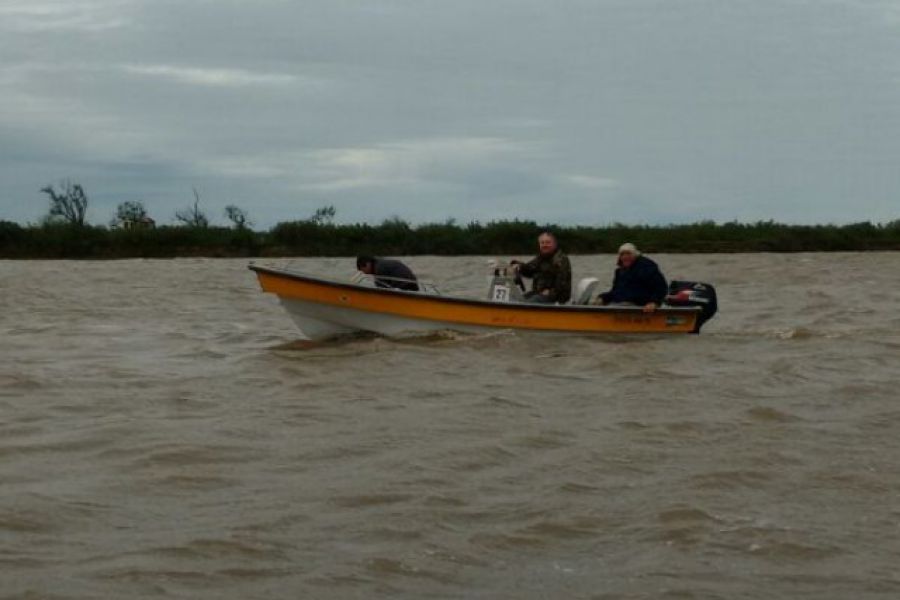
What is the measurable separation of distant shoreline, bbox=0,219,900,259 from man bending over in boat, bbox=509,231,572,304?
38.2 metres

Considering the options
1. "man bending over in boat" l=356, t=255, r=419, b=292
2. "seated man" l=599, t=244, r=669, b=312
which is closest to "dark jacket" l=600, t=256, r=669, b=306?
"seated man" l=599, t=244, r=669, b=312

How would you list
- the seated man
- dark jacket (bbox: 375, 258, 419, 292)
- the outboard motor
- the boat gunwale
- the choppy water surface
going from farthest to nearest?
1. the outboard motor
2. dark jacket (bbox: 375, 258, 419, 292)
3. the seated man
4. the boat gunwale
5. the choppy water surface

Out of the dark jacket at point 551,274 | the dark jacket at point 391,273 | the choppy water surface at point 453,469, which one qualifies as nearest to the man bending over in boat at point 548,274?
the dark jacket at point 551,274

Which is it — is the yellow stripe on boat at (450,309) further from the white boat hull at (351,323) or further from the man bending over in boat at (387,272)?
the man bending over in boat at (387,272)

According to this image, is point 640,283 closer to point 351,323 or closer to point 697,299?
point 697,299

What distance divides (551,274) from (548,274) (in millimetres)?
38

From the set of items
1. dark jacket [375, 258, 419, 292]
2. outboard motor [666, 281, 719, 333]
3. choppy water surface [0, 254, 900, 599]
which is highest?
dark jacket [375, 258, 419, 292]

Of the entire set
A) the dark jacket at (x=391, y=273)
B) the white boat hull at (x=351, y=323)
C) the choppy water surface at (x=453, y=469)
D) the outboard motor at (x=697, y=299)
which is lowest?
the choppy water surface at (x=453, y=469)

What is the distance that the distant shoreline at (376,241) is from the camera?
56.3 m

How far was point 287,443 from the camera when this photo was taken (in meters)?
10.4

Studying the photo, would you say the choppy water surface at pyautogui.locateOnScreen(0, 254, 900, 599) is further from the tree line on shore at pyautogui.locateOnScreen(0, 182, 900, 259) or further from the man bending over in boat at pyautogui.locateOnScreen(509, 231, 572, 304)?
the tree line on shore at pyautogui.locateOnScreen(0, 182, 900, 259)

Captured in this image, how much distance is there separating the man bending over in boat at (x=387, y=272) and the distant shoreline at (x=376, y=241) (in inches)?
1484

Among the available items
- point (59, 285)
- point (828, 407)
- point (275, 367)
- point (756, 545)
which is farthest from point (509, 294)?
point (59, 285)

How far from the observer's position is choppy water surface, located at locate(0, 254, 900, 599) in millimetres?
6969
